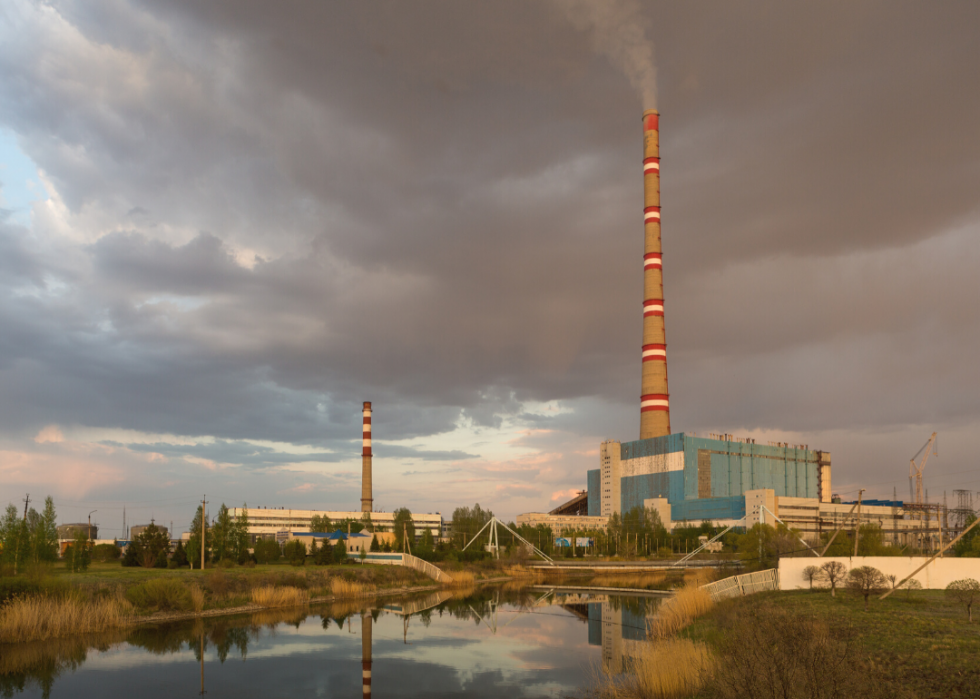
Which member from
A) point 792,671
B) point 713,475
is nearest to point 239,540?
point 792,671

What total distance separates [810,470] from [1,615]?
14540cm

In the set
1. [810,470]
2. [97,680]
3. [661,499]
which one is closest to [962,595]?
[97,680]

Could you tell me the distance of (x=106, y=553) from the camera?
212ft

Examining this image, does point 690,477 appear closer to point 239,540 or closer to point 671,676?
point 239,540

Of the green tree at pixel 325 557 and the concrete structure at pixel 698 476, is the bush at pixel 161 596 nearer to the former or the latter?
the green tree at pixel 325 557

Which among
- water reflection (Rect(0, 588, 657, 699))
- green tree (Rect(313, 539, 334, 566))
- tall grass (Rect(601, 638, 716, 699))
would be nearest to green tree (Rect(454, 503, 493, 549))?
green tree (Rect(313, 539, 334, 566))

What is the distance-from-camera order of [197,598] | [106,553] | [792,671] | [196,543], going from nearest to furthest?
1. [792,671]
2. [197,598]
3. [196,543]
4. [106,553]

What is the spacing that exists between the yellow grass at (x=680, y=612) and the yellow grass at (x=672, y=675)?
365 inches

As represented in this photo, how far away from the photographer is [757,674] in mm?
11406

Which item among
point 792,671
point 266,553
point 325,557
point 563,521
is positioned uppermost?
point 792,671

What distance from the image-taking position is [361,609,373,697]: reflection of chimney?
21797mm

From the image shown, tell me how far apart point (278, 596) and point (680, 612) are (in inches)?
882

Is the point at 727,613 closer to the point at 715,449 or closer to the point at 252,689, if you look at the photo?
the point at 252,689

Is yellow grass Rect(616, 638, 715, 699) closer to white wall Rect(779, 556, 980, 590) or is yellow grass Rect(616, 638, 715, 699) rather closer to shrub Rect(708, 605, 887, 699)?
shrub Rect(708, 605, 887, 699)
